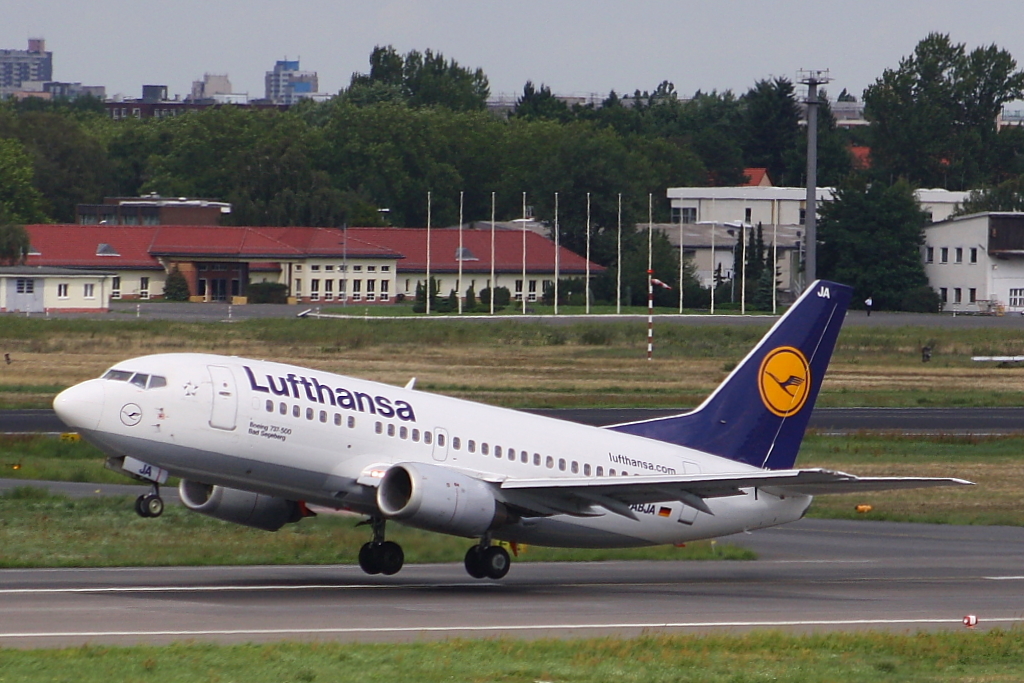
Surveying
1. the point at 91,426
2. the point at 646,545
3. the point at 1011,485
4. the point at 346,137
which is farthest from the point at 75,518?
the point at 346,137

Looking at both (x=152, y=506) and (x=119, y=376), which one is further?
(x=119, y=376)

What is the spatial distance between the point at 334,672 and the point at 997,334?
88.1 meters

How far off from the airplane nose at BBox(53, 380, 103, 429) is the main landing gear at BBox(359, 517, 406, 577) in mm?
5234

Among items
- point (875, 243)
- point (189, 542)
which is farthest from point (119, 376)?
point (875, 243)

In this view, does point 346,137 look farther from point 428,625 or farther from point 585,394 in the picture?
point 428,625

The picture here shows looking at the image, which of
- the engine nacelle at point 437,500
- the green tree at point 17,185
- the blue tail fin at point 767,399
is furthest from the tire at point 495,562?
the green tree at point 17,185

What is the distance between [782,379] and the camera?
96.3 ft

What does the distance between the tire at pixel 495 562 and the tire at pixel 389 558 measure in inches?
62.3

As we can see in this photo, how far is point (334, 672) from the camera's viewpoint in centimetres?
1697

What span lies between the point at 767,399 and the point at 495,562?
698 cm

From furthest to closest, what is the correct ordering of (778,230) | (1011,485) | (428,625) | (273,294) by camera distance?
(778,230) < (273,294) < (1011,485) < (428,625)

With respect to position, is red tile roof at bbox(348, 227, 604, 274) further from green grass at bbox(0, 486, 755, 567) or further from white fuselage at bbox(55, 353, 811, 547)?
white fuselage at bbox(55, 353, 811, 547)

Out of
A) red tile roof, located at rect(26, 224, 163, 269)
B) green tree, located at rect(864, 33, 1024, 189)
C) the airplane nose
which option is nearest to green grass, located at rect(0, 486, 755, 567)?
the airplane nose

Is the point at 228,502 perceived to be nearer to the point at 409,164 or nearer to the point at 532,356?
the point at 532,356
